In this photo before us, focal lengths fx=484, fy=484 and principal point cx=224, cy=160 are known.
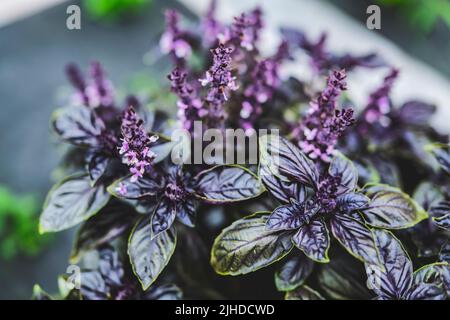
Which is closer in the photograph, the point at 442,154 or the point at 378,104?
the point at 442,154

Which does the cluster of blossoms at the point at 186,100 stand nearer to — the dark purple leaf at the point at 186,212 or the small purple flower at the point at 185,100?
the small purple flower at the point at 185,100

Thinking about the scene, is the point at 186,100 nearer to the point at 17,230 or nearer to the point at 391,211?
the point at 391,211

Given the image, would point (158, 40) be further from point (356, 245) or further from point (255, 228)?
point (356, 245)

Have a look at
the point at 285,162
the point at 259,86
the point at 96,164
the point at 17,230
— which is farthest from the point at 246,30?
the point at 17,230

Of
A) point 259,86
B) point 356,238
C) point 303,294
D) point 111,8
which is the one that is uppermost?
point 111,8

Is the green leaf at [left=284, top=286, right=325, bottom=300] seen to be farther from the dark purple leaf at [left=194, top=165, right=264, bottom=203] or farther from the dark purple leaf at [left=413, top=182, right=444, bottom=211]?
the dark purple leaf at [left=413, top=182, right=444, bottom=211]
